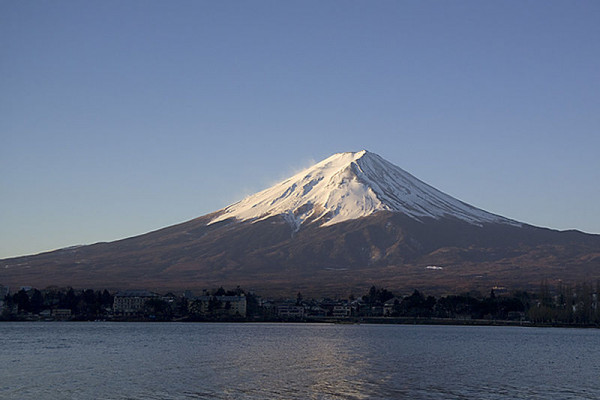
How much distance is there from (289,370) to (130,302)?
82474 millimetres

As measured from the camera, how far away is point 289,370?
4034cm

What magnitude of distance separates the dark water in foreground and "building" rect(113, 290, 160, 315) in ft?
181

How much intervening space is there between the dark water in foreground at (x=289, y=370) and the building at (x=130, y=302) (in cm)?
5523

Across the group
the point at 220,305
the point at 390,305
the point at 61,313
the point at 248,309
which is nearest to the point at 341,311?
the point at 390,305

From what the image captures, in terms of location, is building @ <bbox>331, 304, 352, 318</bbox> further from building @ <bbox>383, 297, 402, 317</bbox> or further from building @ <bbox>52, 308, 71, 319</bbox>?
building @ <bbox>52, 308, 71, 319</bbox>

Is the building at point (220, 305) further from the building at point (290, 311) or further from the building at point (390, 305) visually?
the building at point (390, 305)

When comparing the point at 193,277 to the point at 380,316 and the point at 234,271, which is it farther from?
the point at 380,316

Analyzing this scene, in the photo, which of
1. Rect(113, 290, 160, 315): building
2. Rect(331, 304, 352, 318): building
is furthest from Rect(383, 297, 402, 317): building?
Rect(113, 290, 160, 315): building

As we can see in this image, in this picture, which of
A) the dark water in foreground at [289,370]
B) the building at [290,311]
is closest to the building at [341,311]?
the building at [290,311]

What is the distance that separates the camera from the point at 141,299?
120 meters

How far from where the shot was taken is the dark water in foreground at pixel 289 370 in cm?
3212

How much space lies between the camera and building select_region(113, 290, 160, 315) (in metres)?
118

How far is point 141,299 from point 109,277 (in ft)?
194

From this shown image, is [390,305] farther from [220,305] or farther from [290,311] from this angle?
[220,305]
